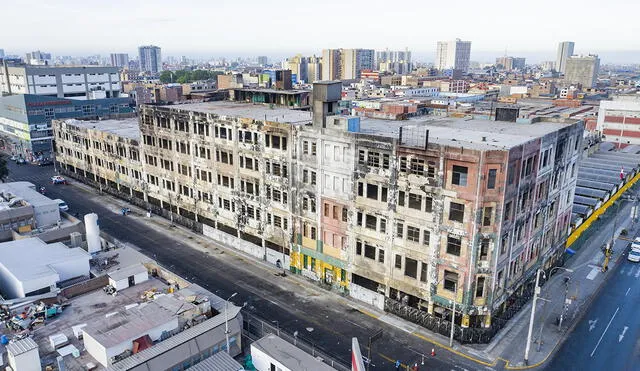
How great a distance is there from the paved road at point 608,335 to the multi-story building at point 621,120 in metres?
102

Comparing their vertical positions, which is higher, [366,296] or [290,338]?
[366,296]

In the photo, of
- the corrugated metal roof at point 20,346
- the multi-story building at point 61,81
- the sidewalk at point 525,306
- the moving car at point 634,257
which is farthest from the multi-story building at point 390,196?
the multi-story building at point 61,81

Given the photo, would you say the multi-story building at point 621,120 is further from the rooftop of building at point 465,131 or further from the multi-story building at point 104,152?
the multi-story building at point 104,152

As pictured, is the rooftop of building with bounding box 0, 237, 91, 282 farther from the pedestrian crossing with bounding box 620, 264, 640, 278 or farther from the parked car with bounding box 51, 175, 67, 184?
the pedestrian crossing with bounding box 620, 264, 640, 278

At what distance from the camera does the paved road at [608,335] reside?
164 ft

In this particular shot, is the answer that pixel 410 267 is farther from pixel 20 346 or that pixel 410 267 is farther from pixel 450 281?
pixel 20 346

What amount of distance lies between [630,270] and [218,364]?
70216mm

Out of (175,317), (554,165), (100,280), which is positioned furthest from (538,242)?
(100,280)

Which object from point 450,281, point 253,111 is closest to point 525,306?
point 450,281

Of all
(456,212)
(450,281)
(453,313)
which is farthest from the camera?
(450,281)

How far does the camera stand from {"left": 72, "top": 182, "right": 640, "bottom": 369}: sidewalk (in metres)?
51.6

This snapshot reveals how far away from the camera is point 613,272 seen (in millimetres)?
73188

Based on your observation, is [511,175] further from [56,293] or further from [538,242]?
[56,293]

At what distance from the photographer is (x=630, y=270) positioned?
7412 centimetres
